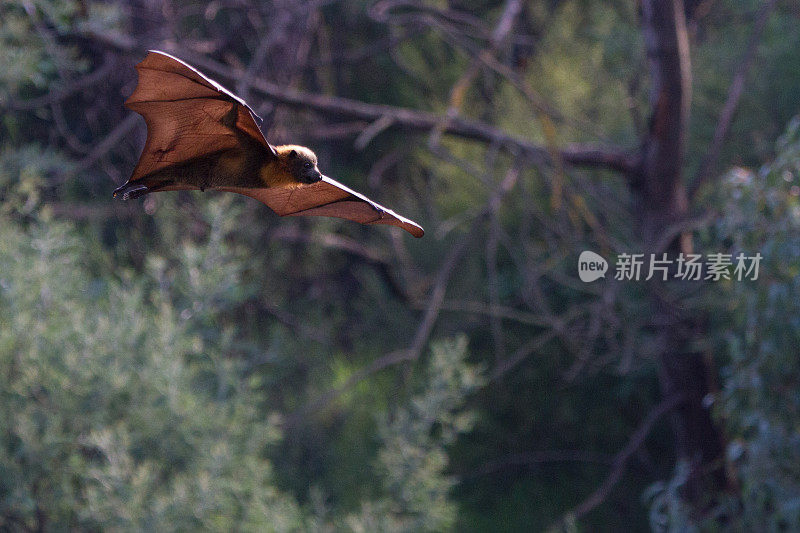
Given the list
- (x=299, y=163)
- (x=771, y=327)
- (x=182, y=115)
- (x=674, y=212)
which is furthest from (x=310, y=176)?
(x=674, y=212)

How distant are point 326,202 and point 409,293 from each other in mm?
2360

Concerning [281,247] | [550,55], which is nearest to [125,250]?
[281,247]

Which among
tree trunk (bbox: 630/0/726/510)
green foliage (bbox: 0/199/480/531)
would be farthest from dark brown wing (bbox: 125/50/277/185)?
tree trunk (bbox: 630/0/726/510)

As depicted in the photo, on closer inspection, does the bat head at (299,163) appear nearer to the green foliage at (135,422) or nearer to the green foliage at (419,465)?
the green foliage at (135,422)

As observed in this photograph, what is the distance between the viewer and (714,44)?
348cm

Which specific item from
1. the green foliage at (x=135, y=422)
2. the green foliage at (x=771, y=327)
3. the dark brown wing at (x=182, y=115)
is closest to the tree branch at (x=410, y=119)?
the green foliage at (x=135, y=422)

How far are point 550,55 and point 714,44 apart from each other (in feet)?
2.50

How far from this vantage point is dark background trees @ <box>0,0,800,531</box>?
1742 millimetres

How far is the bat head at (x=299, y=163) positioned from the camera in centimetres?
32

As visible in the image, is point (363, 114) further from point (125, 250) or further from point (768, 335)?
point (768, 335)

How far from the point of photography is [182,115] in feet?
1.36

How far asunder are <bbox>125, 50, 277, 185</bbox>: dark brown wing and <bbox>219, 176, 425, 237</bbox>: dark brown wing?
0.03 m

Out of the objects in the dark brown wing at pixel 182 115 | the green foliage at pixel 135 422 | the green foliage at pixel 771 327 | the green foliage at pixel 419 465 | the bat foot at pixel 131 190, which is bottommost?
the green foliage at pixel 135 422

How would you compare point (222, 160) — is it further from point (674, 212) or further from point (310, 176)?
point (674, 212)
